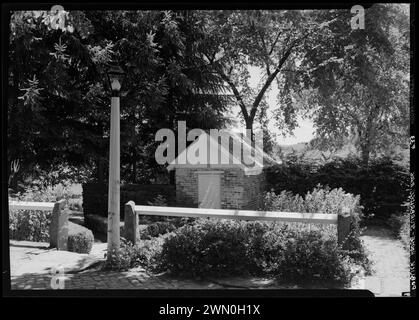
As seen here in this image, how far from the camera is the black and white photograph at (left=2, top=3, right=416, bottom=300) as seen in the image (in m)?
6.58

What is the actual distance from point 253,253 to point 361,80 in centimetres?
846

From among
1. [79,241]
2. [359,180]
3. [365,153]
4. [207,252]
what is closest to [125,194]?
[79,241]

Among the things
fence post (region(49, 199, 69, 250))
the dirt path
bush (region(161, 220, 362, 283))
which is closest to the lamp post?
bush (region(161, 220, 362, 283))

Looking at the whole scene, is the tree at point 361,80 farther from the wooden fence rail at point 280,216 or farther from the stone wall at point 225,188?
the wooden fence rail at point 280,216

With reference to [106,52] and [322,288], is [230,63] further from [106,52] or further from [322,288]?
[322,288]

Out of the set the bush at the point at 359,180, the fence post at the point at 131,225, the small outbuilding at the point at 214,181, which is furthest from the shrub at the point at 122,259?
the bush at the point at 359,180

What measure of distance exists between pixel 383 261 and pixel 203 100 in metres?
9.06

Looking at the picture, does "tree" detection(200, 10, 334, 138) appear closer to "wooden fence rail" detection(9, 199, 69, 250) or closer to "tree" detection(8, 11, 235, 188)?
"tree" detection(8, 11, 235, 188)

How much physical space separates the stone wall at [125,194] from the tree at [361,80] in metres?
6.30

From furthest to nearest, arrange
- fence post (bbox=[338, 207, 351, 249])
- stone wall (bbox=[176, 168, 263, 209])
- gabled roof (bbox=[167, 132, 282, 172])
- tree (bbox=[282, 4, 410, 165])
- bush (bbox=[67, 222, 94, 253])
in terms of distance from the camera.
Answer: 1. gabled roof (bbox=[167, 132, 282, 172])
2. stone wall (bbox=[176, 168, 263, 209])
3. tree (bbox=[282, 4, 410, 165])
4. bush (bbox=[67, 222, 94, 253])
5. fence post (bbox=[338, 207, 351, 249])

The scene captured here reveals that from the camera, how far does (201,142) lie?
1455cm

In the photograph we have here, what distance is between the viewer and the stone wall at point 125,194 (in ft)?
46.5

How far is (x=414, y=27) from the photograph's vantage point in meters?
4.80

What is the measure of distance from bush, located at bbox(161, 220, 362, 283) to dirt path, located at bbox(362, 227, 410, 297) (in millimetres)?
523
